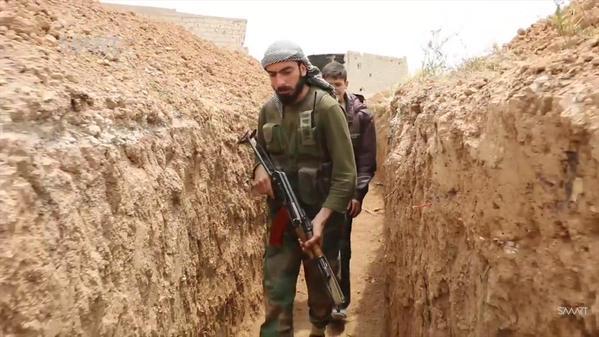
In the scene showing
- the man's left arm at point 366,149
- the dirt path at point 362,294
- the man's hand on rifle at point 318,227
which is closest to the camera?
the man's hand on rifle at point 318,227

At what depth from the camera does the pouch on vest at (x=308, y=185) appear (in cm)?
283

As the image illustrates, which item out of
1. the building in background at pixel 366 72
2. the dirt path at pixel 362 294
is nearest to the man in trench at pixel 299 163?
the dirt path at pixel 362 294

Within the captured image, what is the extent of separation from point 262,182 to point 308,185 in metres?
0.26

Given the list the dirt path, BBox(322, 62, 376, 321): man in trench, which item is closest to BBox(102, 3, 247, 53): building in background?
the dirt path

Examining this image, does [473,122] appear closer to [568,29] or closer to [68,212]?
[568,29]

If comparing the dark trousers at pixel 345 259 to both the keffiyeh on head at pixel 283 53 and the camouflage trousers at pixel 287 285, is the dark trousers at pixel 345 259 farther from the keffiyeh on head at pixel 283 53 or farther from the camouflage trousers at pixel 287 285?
the keffiyeh on head at pixel 283 53

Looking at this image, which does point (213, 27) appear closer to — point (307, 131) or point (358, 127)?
point (358, 127)

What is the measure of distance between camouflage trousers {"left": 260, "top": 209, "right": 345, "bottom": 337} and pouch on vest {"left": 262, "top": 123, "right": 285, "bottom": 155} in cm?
40

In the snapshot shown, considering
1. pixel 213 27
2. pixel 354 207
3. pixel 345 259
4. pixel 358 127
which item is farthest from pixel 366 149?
pixel 213 27

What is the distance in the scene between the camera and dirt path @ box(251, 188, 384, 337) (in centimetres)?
404

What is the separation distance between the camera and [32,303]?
4.57ft

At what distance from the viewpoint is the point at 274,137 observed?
289 cm

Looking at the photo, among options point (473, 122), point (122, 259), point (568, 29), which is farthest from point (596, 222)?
point (122, 259)

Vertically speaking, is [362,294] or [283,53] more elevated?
[283,53]
